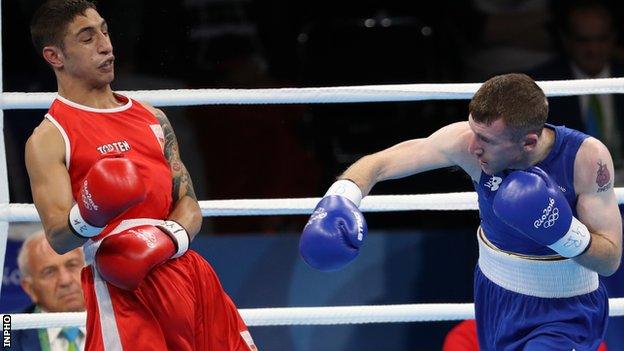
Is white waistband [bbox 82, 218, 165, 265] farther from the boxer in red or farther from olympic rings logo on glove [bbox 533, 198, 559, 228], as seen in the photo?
olympic rings logo on glove [bbox 533, 198, 559, 228]

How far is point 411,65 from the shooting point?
4.50 m

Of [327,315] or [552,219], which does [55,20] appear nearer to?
[327,315]

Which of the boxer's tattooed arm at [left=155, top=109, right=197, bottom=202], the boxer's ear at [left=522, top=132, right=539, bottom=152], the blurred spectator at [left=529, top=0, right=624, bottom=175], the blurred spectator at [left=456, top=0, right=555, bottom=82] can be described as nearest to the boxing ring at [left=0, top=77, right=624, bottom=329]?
the boxer's tattooed arm at [left=155, top=109, right=197, bottom=202]

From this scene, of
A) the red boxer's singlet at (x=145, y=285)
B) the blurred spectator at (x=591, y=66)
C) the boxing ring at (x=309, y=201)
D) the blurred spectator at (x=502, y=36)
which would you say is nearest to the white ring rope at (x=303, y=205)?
the boxing ring at (x=309, y=201)

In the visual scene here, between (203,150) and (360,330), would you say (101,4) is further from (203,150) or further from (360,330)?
(360,330)

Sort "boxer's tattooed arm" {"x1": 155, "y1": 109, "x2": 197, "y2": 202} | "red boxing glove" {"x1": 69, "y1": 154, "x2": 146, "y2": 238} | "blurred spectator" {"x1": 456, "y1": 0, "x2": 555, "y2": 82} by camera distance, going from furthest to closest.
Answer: "blurred spectator" {"x1": 456, "y1": 0, "x2": 555, "y2": 82}, "boxer's tattooed arm" {"x1": 155, "y1": 109, "x2": 197, "y2": 202}, "red boxing glove" {"x1": 69, "y1": 154, "x2": 146, "y2": 238}

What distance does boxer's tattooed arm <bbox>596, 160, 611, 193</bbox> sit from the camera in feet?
8.61

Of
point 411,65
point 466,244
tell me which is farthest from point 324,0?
point 466,244

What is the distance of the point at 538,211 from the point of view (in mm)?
2426

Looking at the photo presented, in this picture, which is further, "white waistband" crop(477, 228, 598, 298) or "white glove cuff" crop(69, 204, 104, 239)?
"white waistband" crop(477, 228, 598, 298)

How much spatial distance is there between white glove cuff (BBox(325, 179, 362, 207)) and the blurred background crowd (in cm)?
116

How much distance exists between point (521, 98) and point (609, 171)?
11.5 inches

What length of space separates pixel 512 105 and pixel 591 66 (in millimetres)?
1736

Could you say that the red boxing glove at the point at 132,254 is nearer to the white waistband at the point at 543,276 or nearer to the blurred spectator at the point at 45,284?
the white waistband at the point at 543,276
